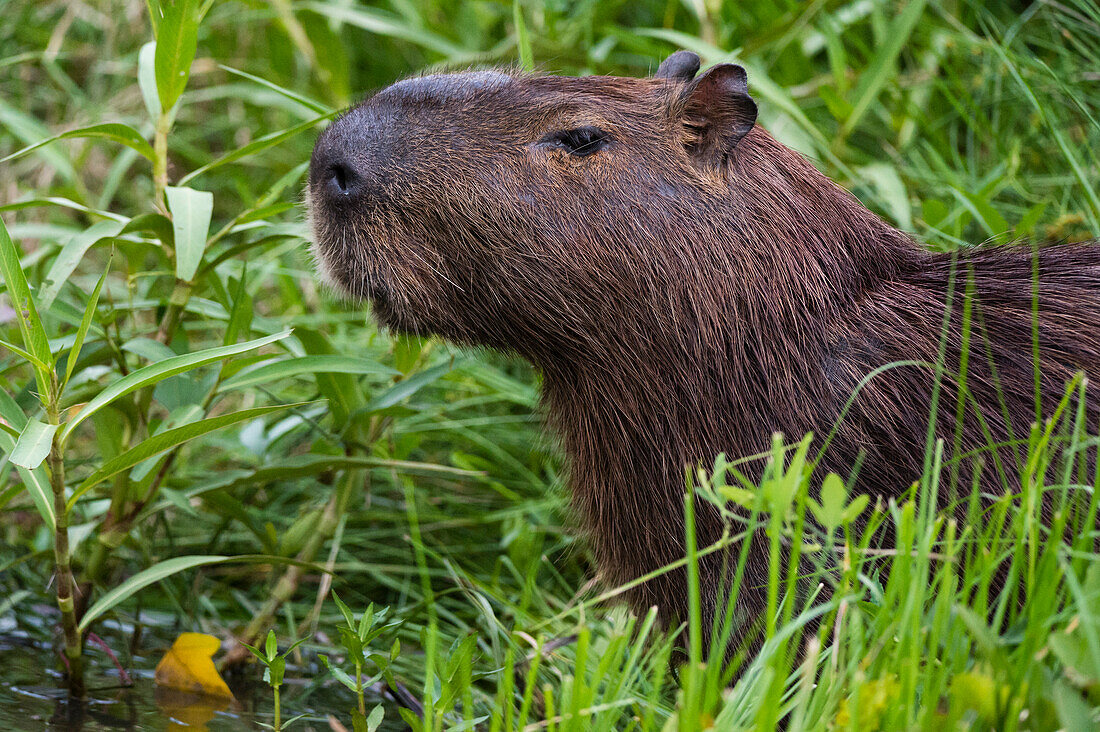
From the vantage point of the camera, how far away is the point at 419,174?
2.12 m

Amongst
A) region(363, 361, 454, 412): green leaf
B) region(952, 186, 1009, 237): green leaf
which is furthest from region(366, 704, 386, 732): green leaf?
region(952, 186, 1009, 237): green leaf

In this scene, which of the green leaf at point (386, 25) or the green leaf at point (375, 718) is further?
A: the green leaf at point (386, 25)

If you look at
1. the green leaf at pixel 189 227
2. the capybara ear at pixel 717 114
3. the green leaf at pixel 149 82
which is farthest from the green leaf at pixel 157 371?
the capybara ear at pixel 717 114

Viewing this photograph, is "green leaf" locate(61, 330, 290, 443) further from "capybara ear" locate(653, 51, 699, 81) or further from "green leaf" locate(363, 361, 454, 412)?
"capybara ear" locate(653, 51, 699, 81)

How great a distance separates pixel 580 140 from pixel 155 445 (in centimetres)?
96

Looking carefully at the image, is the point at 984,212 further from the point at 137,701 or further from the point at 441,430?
the point at 137,701

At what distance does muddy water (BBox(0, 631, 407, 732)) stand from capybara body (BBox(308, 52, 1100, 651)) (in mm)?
726

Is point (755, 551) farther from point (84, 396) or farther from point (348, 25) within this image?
point (348, 25)

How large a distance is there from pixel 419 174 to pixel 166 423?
743mm

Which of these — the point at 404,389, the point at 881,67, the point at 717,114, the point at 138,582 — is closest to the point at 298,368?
the point at 404,389

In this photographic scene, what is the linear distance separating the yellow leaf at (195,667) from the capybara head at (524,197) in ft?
2.66

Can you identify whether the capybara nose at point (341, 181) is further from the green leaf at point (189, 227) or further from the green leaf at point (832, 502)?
the green leaf at point (832, 502)

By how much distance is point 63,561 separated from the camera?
6.87 feet

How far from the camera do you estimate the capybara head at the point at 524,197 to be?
2.10 m
